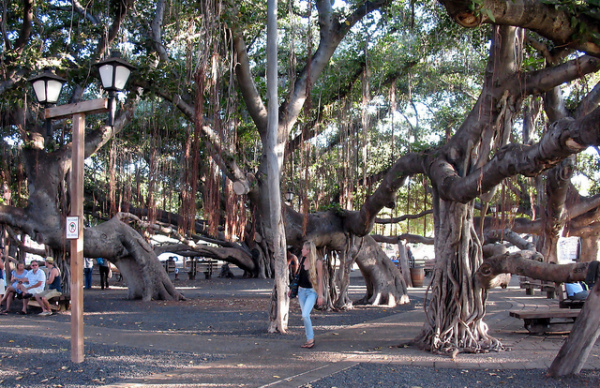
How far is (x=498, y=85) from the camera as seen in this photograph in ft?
22.8

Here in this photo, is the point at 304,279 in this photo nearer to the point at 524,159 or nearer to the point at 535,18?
the point at 524,159

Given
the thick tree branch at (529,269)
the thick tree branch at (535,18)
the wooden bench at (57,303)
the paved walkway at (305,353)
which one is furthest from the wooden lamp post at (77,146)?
the wooden bench at (57,303)

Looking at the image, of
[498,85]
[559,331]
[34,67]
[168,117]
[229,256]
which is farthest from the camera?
[229,256]

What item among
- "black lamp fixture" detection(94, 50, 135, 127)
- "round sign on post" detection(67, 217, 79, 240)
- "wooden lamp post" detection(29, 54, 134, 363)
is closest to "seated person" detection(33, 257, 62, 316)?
"wooden lamp post" detection(29, 54, 134, 363)

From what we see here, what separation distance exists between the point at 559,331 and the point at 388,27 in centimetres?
919

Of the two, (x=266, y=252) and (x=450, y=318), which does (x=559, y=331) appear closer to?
(x=450, y=318)

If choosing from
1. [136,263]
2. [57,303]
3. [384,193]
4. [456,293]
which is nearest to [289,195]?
[136,263]

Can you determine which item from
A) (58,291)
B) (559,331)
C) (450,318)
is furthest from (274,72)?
(58,291)

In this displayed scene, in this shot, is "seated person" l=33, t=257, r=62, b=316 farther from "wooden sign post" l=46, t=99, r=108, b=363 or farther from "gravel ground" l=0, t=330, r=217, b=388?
"wooden sign post" l=46, t=99, r=108, b=363

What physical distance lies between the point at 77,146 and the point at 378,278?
8.74 m

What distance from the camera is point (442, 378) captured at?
542cm

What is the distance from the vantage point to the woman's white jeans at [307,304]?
709cm

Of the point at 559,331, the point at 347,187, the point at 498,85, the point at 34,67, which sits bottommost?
the point at 559,331

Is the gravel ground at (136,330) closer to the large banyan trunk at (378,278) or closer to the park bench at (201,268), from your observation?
the large banyan trunk at (378,278)
